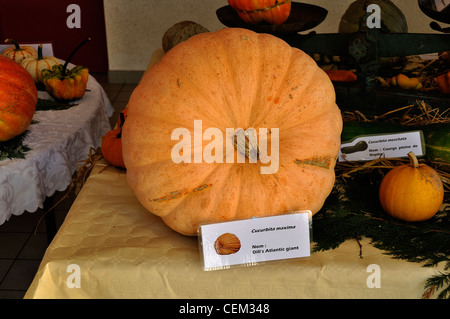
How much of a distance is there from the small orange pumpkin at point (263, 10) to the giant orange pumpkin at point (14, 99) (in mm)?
742

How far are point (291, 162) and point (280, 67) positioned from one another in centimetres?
19

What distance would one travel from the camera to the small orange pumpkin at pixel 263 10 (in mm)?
1292

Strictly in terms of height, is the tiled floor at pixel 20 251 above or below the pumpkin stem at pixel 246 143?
below

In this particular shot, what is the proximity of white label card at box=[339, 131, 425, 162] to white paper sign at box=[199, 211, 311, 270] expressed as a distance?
1.16 ft

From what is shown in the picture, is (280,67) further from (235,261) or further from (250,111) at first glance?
(235,261)

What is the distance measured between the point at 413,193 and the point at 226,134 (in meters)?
0.40

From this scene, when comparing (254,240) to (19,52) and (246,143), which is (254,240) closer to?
(246,143)

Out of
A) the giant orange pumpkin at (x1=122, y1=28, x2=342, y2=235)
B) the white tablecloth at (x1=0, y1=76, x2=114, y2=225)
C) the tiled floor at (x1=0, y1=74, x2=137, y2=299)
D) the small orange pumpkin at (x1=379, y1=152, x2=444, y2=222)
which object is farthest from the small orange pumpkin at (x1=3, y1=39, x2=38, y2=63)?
the small orange pumpkin at (x1=379, y1=152, x2=444, y2=222)

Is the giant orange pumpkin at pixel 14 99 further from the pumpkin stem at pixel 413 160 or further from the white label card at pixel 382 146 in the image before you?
the pumpkin stem at pixel 413 160

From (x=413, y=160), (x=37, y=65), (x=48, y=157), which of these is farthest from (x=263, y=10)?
(x=37, y=65)

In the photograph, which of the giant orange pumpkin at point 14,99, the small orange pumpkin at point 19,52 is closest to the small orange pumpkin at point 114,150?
the giant orange pumpkin at point 14,99

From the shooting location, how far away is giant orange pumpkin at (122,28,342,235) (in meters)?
0.86

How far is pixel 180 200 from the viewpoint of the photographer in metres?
0.88
